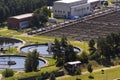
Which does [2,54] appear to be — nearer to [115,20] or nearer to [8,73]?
[8,73]

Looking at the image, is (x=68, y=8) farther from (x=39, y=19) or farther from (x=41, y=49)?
(x=41, y=49)

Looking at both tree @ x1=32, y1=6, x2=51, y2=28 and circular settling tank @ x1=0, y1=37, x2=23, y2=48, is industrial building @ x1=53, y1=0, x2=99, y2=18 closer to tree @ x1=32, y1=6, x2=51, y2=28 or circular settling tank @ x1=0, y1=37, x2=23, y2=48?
tree @ x1=32, y1=6, x2=51, y2=28

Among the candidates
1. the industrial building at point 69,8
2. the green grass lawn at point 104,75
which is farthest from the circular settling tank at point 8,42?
the industrial building at point 69,8

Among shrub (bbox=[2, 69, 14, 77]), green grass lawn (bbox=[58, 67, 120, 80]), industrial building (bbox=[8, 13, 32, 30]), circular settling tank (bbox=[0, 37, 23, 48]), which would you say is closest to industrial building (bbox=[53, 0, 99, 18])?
industrial building (bbox=[8, 13, 32, 30])

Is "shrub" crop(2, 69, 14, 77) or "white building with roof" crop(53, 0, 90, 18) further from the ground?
"white building with roof" crop(53, 0, 90, 18)

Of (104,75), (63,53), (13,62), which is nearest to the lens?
(104,75)

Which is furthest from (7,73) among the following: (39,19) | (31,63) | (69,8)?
(69,8)

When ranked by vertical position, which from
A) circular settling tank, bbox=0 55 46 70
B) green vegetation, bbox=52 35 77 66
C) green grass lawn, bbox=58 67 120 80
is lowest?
circular settling tank, bbox=0 55 46 70
